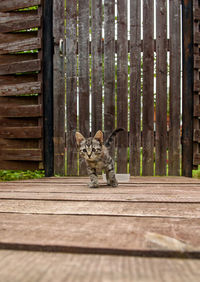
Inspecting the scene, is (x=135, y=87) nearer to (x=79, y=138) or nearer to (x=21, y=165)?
(x=79, y=138)

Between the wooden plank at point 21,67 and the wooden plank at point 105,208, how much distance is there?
7.60 ft

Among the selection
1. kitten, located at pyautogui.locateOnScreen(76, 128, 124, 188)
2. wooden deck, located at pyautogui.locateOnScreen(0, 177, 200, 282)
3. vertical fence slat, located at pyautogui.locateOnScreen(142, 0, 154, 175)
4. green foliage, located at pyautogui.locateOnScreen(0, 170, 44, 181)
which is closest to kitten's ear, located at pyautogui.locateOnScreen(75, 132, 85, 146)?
kitten, located at pyautogui.locateOnScreen(76, 128, 124, 188)

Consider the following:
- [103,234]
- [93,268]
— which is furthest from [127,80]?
[93,268]

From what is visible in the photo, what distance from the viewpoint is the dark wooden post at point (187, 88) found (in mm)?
3125

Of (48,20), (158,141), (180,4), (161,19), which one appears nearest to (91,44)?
(48,20)

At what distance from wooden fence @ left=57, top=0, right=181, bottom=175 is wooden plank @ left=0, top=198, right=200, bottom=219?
1968mm

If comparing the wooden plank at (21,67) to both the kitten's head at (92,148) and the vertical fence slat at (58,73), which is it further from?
the kitten's head at (92,148)

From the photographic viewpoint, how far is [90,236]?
2.55 feet

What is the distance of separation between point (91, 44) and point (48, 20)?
691mm

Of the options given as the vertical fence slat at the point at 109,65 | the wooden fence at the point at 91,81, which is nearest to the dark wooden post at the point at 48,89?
the wooden fence at the point at 91,81

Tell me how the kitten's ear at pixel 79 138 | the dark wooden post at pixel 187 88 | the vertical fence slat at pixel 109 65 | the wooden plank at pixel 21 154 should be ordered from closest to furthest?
1. the kitten's ear at pixel 79 138
2. the dark wooden post at pixel 187 88
3. the wooden plank at pixel 21 154
4. the vertical fence slat at pixel 109 65

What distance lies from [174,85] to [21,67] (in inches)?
83.5

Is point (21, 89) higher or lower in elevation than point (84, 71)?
lower

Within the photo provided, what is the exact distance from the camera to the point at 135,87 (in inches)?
131
